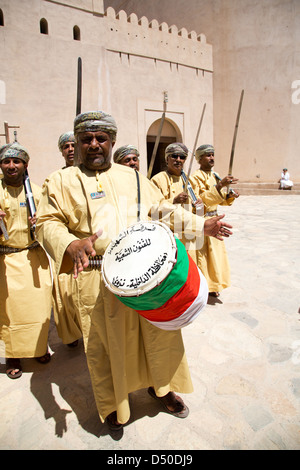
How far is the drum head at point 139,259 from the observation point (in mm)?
1483

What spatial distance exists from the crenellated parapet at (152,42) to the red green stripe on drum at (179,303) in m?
12.8

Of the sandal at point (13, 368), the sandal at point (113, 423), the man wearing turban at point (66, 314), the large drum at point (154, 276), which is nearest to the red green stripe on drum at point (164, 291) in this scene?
the large drum at point (154, 276)

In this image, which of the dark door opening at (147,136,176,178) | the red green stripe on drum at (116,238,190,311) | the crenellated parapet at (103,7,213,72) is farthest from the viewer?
the dark door opening at (147,136,176,178)

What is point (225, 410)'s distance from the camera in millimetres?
2053

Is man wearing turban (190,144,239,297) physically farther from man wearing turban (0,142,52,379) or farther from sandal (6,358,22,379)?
sandal (6,358,22,379)

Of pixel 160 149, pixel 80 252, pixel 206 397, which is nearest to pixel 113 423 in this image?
pixel 206 397

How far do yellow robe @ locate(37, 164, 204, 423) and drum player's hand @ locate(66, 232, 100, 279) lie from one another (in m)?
0.16

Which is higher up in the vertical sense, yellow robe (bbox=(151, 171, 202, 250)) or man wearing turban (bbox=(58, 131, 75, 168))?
man wearing turban (bbox=(58, 131, 75, 168))

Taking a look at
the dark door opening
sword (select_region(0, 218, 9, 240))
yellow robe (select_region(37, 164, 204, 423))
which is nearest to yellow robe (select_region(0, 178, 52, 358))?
sword (select_region(0, 218, 9, 240))

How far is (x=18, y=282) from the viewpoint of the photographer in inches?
104

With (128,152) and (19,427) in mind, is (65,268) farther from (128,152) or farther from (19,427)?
(128,152)

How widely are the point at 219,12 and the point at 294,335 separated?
A: 18.4 metres

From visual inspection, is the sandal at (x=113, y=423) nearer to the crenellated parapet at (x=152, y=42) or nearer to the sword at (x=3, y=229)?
the sword at (x=3, y=229)

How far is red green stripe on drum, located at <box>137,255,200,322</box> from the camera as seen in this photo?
1.55m
